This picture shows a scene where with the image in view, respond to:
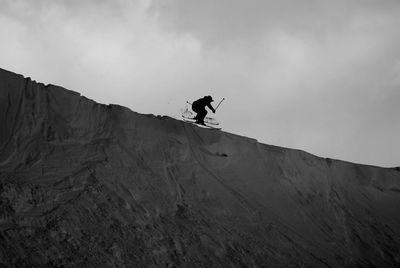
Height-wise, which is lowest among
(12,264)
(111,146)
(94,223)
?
(12,264)

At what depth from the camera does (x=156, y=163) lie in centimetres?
1011

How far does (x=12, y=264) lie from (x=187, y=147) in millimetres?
4937

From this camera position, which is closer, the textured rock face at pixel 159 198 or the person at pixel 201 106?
the textured rock face at pixel 159 198

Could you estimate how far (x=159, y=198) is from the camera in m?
9.40

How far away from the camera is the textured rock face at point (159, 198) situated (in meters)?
7.82

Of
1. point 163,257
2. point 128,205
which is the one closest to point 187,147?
point 128,205

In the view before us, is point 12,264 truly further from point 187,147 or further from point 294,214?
point 294,214

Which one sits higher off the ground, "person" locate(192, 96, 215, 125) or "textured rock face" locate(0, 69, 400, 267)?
"person" locate(192, 96, 215, 125)

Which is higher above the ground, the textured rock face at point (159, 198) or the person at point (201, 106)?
the person at point (201, 106)

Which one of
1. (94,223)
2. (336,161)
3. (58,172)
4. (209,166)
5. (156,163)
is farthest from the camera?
(336,161)

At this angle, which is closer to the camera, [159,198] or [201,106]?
[159,198]

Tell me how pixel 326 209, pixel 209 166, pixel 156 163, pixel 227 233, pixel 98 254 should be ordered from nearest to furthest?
pixel 98 254 < pixel 227 233 < pixel 156 163 < pixel 209 166 < pixel 326 209

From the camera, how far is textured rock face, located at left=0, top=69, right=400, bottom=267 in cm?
782

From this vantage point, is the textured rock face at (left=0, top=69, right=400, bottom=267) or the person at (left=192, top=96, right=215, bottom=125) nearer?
the textured rock face at (left=0, top=69, right=400, bottom=267)
